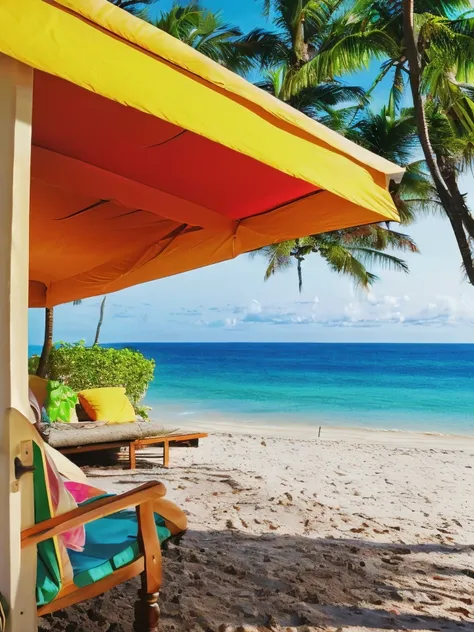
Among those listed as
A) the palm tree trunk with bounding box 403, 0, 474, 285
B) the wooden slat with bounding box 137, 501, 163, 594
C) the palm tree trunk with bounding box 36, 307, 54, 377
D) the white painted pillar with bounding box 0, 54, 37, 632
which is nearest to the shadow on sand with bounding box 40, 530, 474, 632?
the wooden slat with bounding box 137, 501, 163, 594

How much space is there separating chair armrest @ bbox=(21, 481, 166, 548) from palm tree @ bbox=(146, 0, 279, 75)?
13540 millimetres

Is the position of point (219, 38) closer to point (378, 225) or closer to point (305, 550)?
point (378, 225)

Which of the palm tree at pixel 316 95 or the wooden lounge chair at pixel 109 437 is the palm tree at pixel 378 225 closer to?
the palm tree at pixel 316 95

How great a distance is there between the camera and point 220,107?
5.99ft

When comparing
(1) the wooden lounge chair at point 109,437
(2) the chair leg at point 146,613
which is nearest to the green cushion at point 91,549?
(2) the chair leg at point 146,613

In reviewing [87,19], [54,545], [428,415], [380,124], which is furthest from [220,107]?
[428,415]

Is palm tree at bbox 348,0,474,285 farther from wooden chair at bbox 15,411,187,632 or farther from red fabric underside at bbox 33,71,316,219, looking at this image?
wooden chair at bbox 15,411,187,632

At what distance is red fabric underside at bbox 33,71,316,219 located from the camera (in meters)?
2.52

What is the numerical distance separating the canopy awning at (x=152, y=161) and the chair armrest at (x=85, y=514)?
3.77 ft

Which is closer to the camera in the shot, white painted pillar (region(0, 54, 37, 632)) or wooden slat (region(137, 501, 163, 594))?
white painted pillar (region(0, 54, 37, 632))

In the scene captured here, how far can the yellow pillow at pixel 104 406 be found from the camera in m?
6.80

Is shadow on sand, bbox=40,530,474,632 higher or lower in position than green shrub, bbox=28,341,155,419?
lower

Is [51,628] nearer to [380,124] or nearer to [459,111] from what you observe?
[459,111]

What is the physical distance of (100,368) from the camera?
32.6 ft
